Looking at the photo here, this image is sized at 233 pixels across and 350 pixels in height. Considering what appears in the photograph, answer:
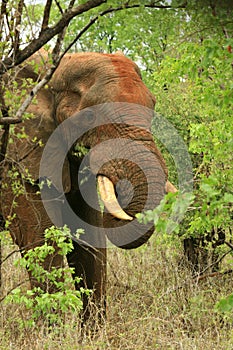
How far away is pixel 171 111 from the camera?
8523 mm

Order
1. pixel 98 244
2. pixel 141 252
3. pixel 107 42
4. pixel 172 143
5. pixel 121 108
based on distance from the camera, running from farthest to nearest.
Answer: pixel 107 42 < pixel 141 252 < pixel 172 143 < pixel 98 244 < pixel 121 108

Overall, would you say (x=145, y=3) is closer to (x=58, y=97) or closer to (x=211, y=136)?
(x=211, y=136)

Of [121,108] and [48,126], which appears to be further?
[48,126]

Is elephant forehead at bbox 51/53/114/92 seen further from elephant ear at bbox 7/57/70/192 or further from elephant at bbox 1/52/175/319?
elephant ear at bbox 7/57/70/192

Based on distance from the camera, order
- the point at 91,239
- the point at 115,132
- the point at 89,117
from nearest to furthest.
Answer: the point at 115,132 < the point at 89,117 < the point at 91,239

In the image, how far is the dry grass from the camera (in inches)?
218

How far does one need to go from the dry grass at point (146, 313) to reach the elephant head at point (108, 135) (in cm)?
69

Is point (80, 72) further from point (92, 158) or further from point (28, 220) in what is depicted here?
point (28, 220)

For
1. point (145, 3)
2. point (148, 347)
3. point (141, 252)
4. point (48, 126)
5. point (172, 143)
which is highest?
point (145, 3)

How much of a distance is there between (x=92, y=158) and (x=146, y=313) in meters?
1.33

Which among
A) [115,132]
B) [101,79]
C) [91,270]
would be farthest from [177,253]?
[101,79]

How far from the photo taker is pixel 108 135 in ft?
21.2

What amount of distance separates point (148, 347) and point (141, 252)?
3612 millimetres

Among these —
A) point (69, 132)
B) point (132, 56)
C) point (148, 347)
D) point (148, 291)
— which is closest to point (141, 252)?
point (148, 291)
